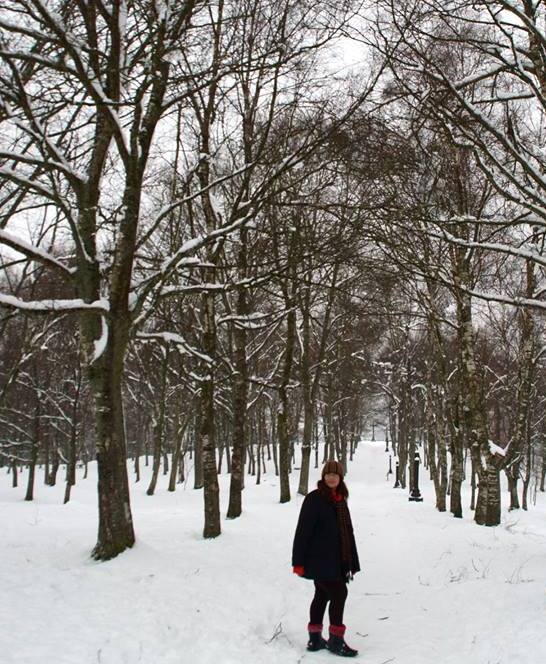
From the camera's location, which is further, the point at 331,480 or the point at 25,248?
the point at 25,248

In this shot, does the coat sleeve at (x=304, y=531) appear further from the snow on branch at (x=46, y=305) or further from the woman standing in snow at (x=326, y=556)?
the snow on branch at (x=46, y=305)

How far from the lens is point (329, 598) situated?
5.11 m

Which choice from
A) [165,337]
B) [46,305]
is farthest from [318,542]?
[165,337]

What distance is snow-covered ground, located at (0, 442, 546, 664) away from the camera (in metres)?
4.64

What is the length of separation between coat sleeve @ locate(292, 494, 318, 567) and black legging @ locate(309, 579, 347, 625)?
309 mm

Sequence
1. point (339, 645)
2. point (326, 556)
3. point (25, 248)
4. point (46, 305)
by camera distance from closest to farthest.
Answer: point (339, 645) < point (326, 556) < point (46, 305) < point (25, 248)

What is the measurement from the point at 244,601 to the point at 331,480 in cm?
202

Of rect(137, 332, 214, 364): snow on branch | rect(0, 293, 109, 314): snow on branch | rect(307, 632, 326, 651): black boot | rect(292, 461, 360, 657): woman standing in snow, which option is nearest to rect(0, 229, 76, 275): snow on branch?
rect(0, 293, 109, 314): snow on branch

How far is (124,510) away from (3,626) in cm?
256

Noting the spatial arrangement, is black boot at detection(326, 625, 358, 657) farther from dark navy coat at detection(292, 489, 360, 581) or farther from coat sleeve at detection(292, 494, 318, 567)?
coat sleeve at detection(292, 494, 318, 567)

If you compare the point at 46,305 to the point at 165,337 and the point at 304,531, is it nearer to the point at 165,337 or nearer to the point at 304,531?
the point at 165,337

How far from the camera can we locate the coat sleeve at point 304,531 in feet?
16.5

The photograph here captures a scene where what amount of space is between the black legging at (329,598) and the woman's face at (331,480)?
85cm

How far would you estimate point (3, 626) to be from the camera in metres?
4.67
